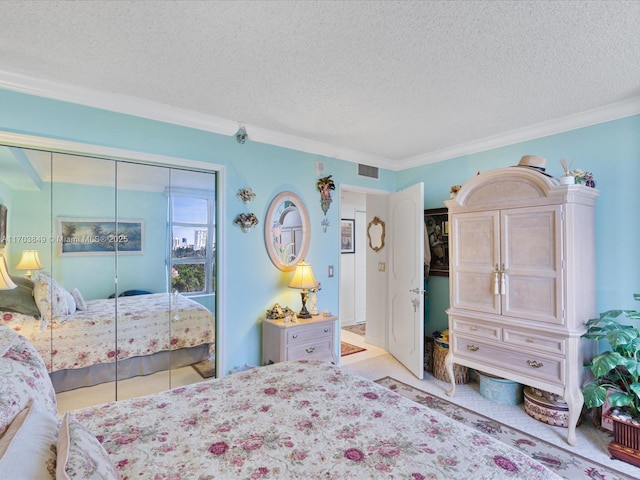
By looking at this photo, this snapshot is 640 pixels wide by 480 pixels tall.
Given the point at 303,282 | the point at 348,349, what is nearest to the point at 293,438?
the point at 303,282

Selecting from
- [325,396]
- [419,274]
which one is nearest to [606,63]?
[419,274]

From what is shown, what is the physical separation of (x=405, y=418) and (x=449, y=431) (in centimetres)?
19

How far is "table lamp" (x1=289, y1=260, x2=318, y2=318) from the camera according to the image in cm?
330

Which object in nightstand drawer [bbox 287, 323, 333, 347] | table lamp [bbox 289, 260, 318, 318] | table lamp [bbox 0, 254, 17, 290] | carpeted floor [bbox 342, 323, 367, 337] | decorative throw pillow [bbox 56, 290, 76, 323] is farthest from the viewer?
carpeted floor [bbox 342, 323, 367, 337]

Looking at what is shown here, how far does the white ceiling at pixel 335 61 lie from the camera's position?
1629 mm

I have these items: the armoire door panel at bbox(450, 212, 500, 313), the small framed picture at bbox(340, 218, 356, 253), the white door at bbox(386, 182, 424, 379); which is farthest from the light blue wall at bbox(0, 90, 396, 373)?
the small framed picture at bbox(340, 218, 356, 253)

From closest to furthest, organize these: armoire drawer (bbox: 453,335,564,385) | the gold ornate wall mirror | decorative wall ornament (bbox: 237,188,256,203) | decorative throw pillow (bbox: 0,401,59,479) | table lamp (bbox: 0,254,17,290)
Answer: decorative throw pillow (bbox: 0,401,59,479) → table lamp (bbox: 0,254,17,290) → armoire drawer (bbox: 453,335,564,385) → decorative wall ornament (bbox: 237,188,256,203) → the gold ornate wall mirror

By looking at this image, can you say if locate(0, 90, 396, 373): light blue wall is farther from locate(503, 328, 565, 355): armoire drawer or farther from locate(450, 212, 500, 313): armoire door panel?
locate(503, 328, 565, 355): armoire drawer

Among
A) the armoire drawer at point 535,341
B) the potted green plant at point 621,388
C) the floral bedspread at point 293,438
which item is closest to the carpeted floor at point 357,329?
the armoire drawer at point 535,341

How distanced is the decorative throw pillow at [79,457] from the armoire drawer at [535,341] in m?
2.88

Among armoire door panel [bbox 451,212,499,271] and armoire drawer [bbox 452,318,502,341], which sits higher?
armoire door panel [bbox 451,212,499,271]

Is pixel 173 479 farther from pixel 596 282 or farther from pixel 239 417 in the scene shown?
pixel 596 282

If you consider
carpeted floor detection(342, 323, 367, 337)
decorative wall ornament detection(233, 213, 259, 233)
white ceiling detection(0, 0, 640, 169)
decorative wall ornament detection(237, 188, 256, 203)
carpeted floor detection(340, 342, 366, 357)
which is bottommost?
carpeted floor detection(340, 342, 366, 357)

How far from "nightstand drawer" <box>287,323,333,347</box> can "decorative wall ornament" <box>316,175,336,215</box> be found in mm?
1289
